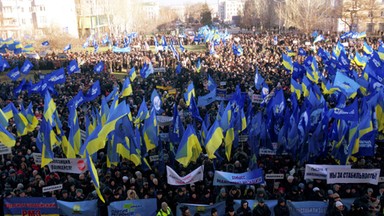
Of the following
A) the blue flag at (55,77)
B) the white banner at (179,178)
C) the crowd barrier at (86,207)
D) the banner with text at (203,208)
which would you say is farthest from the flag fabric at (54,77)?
the banner with text at (203,208)

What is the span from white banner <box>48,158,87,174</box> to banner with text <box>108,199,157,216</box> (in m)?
1.66

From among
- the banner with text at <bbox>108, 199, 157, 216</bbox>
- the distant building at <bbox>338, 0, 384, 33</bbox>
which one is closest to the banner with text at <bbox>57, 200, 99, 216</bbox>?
the banner with text at <bbox>108, 199, 157, 216</bbox>

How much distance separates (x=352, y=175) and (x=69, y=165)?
612 cm

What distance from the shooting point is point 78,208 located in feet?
27.0

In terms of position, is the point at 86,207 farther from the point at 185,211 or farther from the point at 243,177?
the point at 243,177

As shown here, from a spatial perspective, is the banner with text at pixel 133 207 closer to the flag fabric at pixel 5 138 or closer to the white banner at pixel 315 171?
the white banner at pixel 315 171

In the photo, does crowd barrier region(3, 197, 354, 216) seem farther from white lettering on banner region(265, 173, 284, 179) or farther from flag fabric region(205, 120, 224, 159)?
flag fabric region(205, 120, 224, 159)

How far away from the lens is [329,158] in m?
10.7

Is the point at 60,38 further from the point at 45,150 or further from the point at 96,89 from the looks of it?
the point at 45,150

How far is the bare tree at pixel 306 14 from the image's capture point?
53125 millimetres

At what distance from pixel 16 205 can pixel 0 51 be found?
3742 centimetres

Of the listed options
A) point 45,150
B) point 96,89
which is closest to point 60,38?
point 96,89

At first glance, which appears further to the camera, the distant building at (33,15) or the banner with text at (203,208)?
the distant building at (33,15)

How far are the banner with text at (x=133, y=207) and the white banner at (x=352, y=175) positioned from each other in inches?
143
